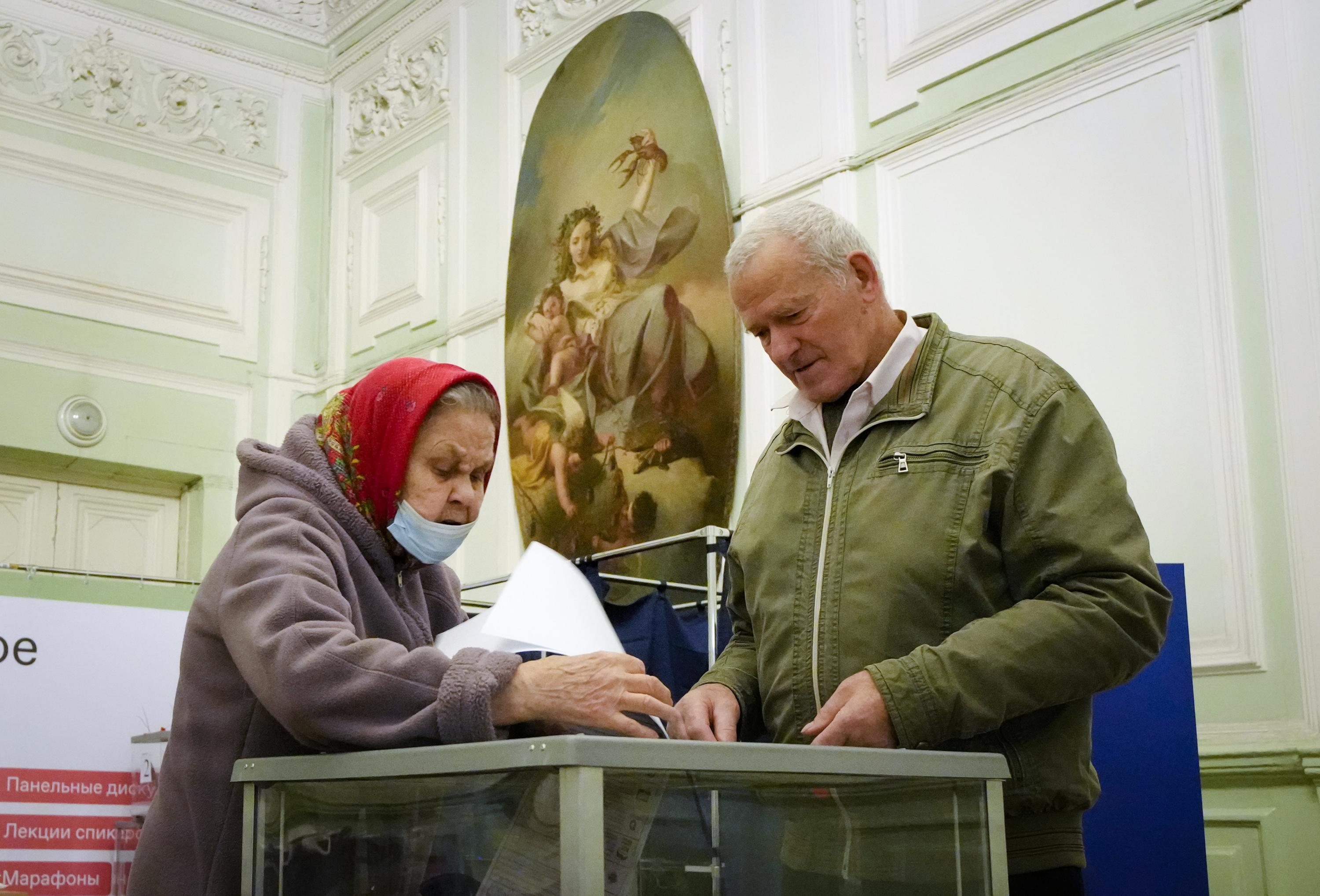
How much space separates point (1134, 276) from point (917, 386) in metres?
2.37

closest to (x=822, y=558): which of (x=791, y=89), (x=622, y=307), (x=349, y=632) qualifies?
(x=349, y=632)

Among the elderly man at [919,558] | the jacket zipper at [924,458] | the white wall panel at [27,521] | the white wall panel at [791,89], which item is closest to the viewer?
the elderly man at [919,558]

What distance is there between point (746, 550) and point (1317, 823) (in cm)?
226

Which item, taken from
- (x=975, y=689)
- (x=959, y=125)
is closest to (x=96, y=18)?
(x=959, y=125)

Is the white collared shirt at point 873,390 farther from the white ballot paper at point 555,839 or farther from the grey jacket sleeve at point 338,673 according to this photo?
the white ballot paper at point 555,839

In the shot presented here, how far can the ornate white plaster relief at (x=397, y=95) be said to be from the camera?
7.79 meters

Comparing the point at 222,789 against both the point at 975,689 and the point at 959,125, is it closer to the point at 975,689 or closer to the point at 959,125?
the point at 975,689

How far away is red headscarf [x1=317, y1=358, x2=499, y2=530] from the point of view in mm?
2162

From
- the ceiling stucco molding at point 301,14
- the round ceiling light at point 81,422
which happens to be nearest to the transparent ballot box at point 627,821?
the round ceiling light at point 81,422

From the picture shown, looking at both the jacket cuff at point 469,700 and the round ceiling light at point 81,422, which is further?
the round ceiling light at point 81,422

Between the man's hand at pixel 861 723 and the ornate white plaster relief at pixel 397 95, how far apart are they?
21.0 feet

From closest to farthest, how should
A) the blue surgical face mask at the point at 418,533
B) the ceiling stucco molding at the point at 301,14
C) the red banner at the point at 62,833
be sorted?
the blue surgical face mask at the point at 418,533 → the red banner at the point at 62,833 → the ceiling stucco molding at the point at 301,14

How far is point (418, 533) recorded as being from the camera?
2.16 metres

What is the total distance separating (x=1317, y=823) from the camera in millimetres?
3674
